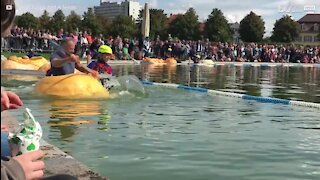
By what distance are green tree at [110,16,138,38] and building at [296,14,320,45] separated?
6351 cm

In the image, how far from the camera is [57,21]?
85312 mm

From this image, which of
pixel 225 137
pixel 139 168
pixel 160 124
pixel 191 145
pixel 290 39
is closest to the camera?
pixel 139 168

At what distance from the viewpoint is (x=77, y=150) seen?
5.98 metres

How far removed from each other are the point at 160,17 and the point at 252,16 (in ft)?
55.2

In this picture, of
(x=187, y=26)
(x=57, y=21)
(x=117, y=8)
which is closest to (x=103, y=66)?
(x=57, y=21)

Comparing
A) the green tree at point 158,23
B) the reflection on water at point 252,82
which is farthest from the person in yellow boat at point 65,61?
the green tree at point 158,23

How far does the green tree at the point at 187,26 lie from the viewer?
97250mm

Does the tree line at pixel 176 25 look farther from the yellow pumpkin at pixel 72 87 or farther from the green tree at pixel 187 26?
the yellow pumpkin at pixel 72 87

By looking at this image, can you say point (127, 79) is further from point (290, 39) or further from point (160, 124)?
point (290, 39)

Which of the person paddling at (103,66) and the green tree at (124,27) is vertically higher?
the green tree at (124,27)

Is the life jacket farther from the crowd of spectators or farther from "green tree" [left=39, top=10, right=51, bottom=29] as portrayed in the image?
"green tree" [left=39, top=10, right=51, bottom=29]

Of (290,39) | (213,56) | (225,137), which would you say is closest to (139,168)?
(225,137)

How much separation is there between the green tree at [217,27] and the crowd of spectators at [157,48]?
160ft

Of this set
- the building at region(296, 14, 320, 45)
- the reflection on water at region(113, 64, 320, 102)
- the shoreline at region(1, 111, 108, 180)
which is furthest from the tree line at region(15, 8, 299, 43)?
the shoreline at region(1, 111, 108, 180)
